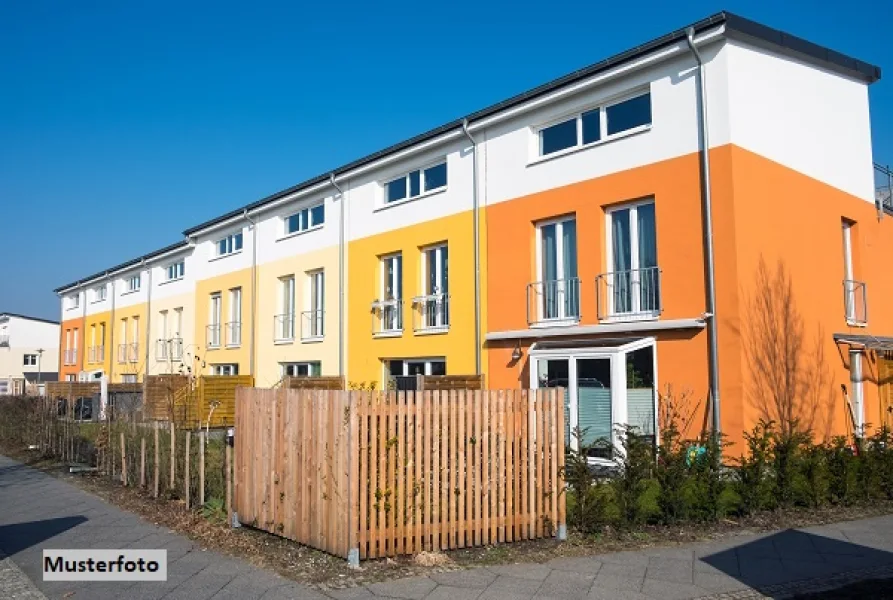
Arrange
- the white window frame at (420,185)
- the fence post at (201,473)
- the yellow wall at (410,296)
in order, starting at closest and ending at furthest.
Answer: the fence post at (201,473)
the yellow wall at (410,296)
the white window frame at (420,185)

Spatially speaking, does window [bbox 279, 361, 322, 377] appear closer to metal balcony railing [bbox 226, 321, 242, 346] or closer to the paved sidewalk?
metal balcony railing [bbox 226, 321, 242, 346]

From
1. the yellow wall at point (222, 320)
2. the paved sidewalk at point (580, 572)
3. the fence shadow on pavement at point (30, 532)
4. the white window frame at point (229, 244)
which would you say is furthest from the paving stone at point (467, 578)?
the white window frame at point (229, 244)

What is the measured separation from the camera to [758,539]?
27.3 ft

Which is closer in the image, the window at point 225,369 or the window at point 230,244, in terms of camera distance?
the window at point 225,369

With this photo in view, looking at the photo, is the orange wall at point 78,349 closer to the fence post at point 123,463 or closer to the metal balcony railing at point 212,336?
the metal balcony railing at point 212,336

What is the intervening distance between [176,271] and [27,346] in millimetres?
38861

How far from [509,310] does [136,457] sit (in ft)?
24.8

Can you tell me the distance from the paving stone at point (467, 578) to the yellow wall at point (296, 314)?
14.4m

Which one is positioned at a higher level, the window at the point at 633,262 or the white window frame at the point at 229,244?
the white window frame at the point at 229,244

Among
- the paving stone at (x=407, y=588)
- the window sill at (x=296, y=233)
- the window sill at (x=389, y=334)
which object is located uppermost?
the window sill at (x=296, y=233)

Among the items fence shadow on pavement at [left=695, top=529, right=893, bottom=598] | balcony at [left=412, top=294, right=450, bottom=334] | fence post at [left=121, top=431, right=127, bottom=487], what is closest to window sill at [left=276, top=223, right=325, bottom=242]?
balcony at [left=412, top=294, right=450, bottom=334]

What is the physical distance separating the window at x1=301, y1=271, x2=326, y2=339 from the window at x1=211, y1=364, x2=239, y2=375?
4.81 m

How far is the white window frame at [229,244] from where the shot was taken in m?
27.4

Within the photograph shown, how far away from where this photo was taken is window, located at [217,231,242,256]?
27719mm
